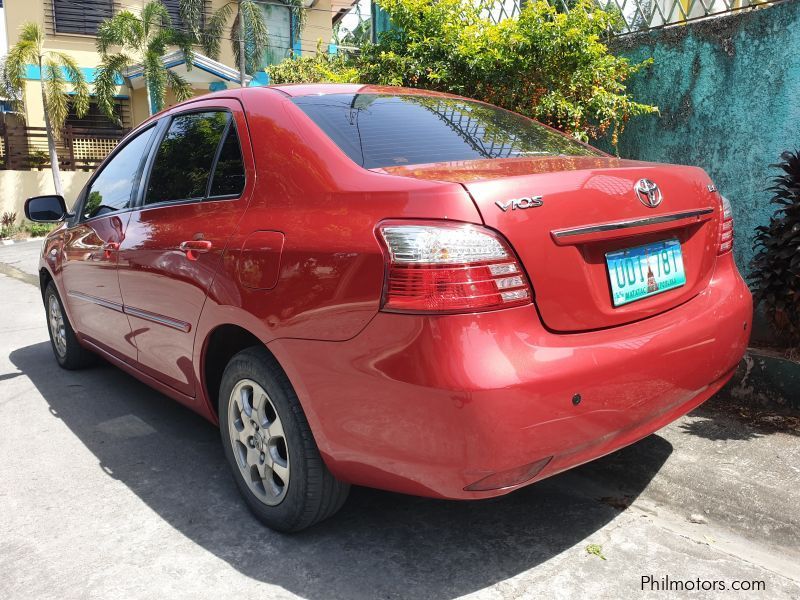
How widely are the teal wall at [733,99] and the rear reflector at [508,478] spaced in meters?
3.12

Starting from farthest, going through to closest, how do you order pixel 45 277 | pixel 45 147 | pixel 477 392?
pixel 45 147 → pixel 45 277 → pixel 477 392

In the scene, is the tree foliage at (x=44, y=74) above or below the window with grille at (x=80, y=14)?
below

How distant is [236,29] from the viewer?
25.6m

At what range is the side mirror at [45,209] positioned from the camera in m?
4.59

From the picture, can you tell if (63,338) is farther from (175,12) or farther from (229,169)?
(175,12)

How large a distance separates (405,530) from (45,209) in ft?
11.0

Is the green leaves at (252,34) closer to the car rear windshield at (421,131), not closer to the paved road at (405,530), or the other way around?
the paved road at (405,530)

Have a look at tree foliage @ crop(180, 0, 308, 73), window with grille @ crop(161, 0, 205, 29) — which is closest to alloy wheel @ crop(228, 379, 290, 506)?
tree foliage @ crop(180, 0, 308, 73)

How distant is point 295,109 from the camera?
2686 millimetres

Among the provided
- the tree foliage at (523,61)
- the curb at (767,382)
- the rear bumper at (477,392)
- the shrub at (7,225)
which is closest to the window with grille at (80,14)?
the shrub at (7,225)

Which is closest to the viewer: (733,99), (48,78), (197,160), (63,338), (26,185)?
(197,160)

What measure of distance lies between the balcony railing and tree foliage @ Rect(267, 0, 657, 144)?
1807cm

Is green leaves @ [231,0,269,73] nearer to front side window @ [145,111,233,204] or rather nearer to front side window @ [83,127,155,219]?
front side window @ [83,127,155,219]

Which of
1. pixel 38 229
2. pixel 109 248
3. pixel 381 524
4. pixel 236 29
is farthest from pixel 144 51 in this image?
pixel 381 524
